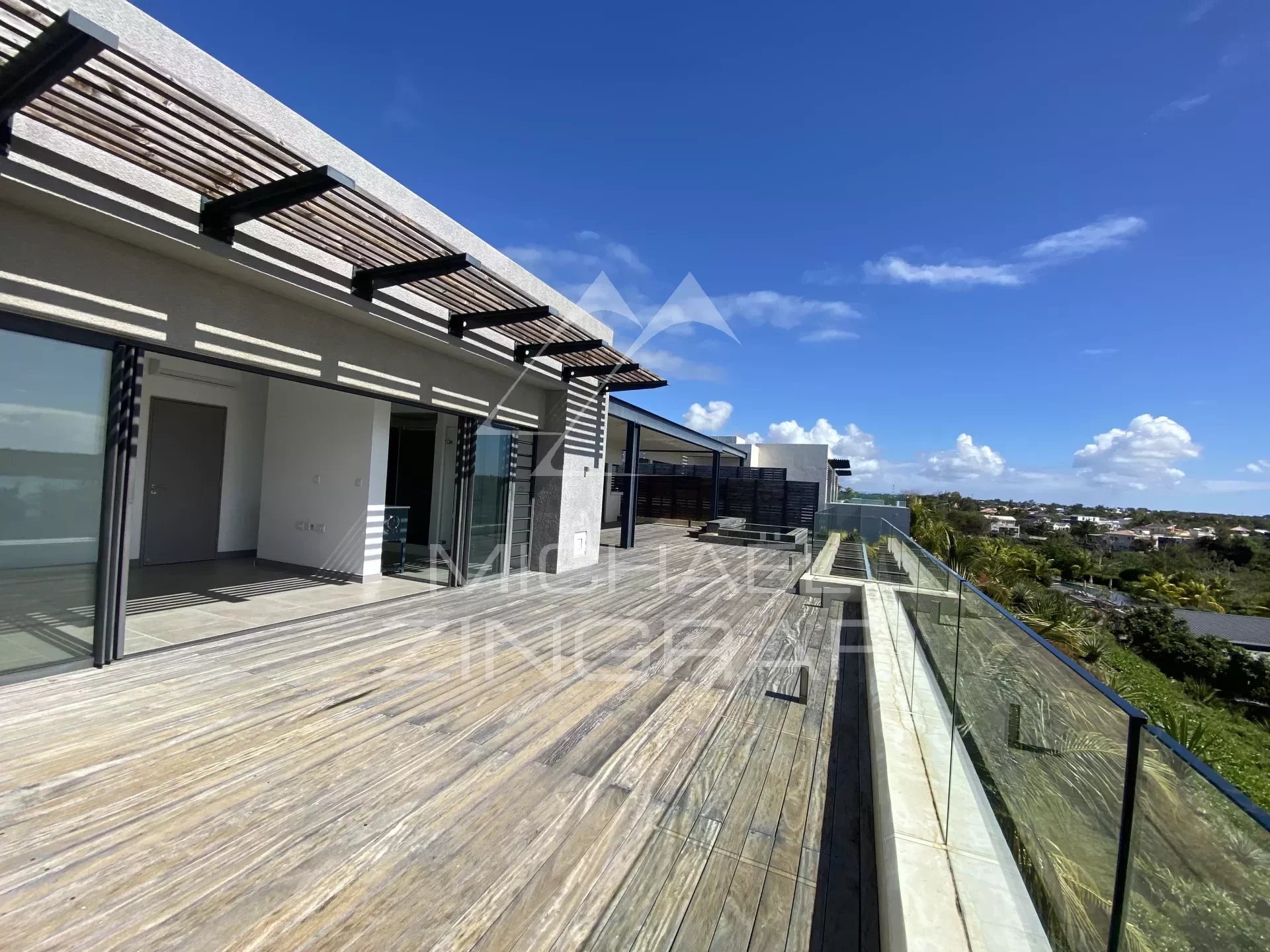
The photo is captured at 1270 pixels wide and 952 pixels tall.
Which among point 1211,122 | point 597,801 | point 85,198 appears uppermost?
point 1211,122

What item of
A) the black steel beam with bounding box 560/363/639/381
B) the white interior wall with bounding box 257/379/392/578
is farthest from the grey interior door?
the black steel beam with bounding box 560/363/639/381

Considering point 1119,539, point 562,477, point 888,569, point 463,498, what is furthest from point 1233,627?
point 463,498

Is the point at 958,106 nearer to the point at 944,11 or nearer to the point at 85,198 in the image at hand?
the point at 944,11

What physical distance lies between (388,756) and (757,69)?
32.0 feet

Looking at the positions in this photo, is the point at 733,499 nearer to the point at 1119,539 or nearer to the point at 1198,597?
the point at 1198,597

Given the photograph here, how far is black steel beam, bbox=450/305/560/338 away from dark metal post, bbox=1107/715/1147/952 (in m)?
4.82

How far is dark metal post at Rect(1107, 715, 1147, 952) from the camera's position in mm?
1107

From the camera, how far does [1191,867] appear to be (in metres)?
0.94

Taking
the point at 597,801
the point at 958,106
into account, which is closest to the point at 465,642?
the point at 597,801

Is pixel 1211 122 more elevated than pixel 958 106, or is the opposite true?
pixel 1211 122

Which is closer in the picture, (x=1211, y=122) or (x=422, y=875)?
(x=422, y=875)

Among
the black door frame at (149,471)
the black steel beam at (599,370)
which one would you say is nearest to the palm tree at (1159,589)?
the black steel beam at (599,370)

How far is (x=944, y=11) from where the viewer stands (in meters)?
6.63

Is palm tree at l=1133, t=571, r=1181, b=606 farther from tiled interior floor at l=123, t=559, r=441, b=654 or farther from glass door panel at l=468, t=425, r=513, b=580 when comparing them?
tiled interior floor at l=123, t=559, r=441, b=654
